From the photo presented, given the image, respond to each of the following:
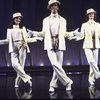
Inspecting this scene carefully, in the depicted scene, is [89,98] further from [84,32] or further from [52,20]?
[84,32]

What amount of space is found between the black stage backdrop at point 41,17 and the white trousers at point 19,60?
387 cm

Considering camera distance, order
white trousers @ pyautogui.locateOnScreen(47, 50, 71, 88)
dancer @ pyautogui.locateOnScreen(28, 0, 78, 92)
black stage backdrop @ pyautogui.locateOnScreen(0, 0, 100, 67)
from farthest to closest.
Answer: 1. black stage backdrop @ pyautogui.locateOnScreen(0, 0, 100, 67)
2. dancer @ pyautogui.locateOnScreen(28, 0, 78, 92)
3. white trousers @ pyautogui.locateOnScreen(47, 50, 71, 88)

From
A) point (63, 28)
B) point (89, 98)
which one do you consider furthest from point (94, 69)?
point (89, 98)

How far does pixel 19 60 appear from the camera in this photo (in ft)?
27.9

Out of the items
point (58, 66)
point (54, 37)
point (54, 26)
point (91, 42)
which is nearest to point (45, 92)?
point (58, 66)

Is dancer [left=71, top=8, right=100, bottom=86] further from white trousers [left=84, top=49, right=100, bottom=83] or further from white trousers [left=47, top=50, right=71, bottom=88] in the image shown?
white trousers [left=47, top=50, right=71, bottom=88]

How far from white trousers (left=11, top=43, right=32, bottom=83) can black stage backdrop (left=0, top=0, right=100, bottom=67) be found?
152 inches

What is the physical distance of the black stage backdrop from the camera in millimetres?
12281

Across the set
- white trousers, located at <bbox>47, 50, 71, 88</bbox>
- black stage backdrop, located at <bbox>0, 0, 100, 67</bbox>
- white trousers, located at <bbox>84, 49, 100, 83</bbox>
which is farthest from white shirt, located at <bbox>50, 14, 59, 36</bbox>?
black stage backdrop, located at <bbox>0, 0, 100, 67</bbox>

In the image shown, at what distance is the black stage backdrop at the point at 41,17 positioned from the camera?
12.3m

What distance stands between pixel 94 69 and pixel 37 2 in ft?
15.0

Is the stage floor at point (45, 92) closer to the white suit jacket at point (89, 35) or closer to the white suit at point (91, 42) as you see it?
the white suit at point (91, 42)

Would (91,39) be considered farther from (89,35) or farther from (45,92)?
(45,92)

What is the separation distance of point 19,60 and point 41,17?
13.2 ft
